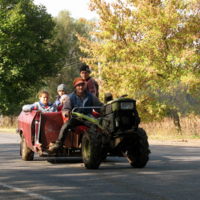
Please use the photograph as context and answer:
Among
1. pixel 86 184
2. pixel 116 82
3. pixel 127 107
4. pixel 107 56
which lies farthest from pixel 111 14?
pixel 86 184

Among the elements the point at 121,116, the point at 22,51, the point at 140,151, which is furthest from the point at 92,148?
the point at 22,51

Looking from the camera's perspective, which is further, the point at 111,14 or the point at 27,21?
the point at 27,21

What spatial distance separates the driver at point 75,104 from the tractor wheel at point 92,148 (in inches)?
20.8

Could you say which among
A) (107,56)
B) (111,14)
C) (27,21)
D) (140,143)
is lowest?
(140,143)

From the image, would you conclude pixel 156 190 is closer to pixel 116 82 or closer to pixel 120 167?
pixel 120 167

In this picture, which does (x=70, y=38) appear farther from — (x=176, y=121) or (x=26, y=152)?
(x=26, y=152)

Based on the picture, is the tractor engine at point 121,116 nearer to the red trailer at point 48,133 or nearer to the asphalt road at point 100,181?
the asphalt road at point 100,181

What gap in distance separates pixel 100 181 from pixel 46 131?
290 centimetres

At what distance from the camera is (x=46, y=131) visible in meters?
9.55

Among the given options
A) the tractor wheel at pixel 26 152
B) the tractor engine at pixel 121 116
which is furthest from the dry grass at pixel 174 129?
the tractor engine at pixel 121 116

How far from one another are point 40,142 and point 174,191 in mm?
4266

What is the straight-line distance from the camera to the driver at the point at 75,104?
911cm

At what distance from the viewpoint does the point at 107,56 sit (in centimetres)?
2198

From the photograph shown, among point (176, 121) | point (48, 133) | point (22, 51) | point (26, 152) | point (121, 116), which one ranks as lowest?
point (26, 152)
